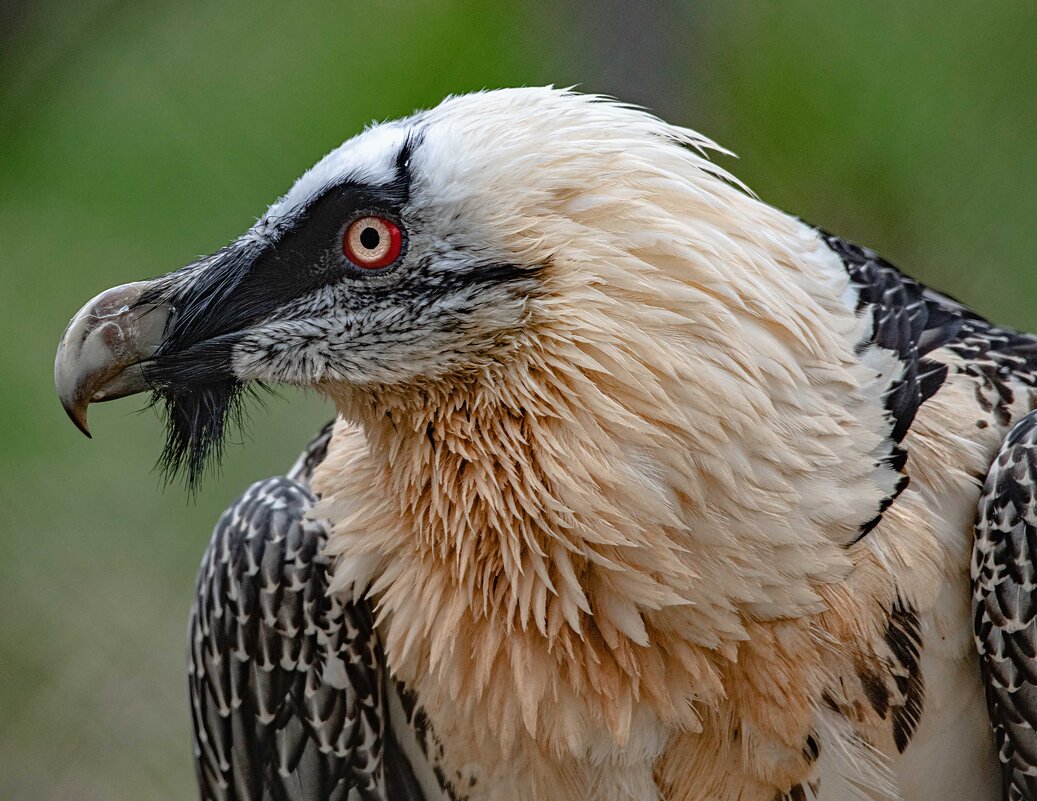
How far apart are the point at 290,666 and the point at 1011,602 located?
2280 mm

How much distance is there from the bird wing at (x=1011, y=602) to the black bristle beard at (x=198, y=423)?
2195mm

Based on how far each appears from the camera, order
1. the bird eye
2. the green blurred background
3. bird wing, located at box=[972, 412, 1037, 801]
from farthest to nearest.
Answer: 1. the green blurred background
2. bird wing, located at box=[972, 412, 1037, 801]
3. the bird eye

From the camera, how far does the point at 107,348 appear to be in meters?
3.34

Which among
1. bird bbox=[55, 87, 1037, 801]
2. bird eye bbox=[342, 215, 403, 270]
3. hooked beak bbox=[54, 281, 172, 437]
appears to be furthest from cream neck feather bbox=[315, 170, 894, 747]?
hooked beak bbox=[54, 281, 172, 437]

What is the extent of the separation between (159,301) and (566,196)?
1.20 meters

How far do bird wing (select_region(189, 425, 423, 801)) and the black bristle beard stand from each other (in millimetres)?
420

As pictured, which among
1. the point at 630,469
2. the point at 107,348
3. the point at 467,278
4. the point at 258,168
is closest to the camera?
the point at 630,469

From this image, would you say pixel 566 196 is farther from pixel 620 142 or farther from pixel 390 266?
pixel 390 266

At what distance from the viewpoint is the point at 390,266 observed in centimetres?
330

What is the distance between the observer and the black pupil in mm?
3309

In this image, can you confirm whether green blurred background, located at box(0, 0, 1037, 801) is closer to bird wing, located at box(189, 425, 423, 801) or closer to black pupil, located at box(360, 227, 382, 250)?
bird wing, located at box(189, 425, 423, 801)

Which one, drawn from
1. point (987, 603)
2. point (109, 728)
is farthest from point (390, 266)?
point (109, 728)

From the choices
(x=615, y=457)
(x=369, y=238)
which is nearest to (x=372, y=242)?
(x=369, y=238)

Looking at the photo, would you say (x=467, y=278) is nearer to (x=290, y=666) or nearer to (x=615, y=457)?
(x=615, y=457)
